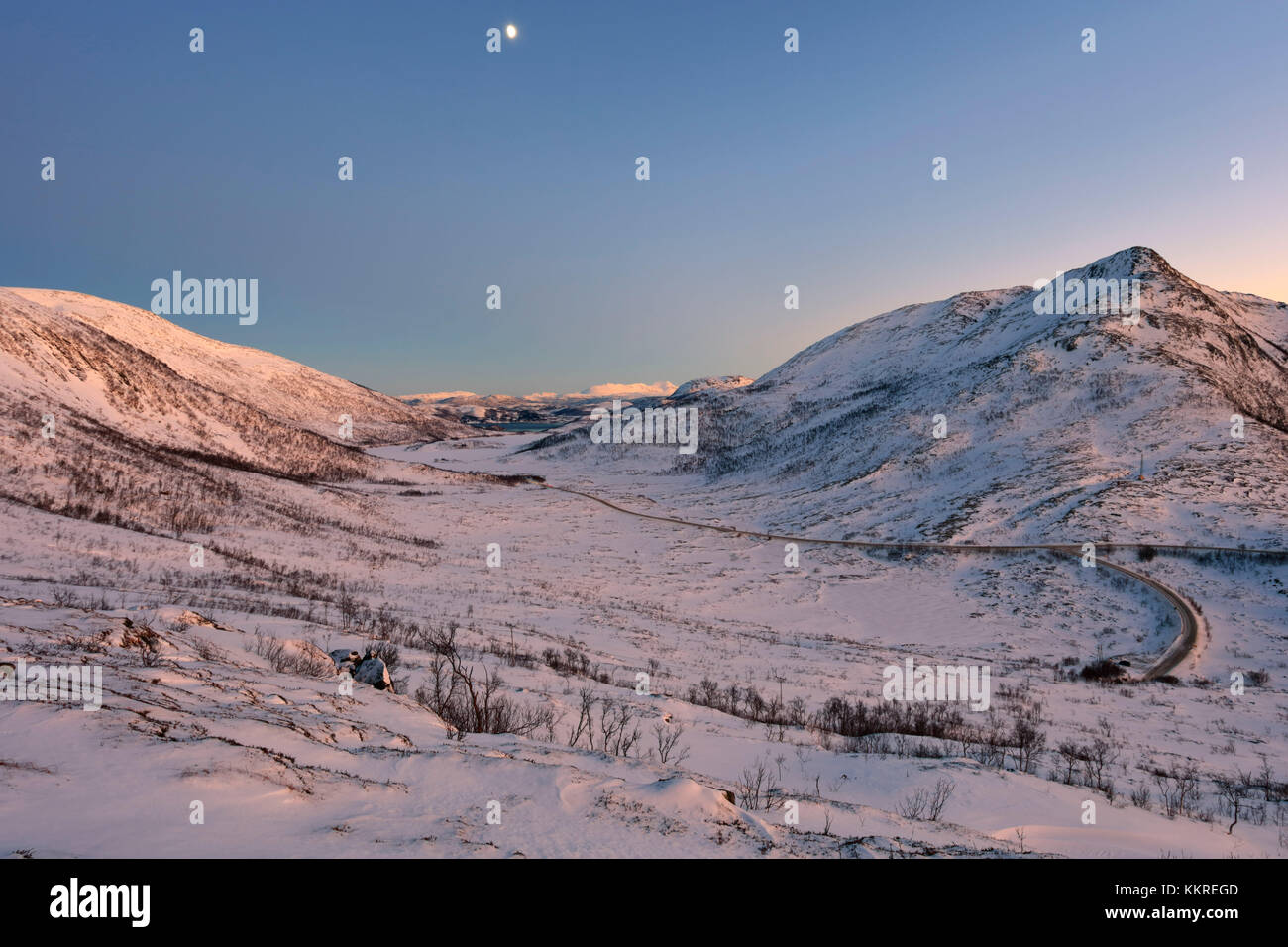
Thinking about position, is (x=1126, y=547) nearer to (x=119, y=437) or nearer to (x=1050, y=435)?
(x=1050, y=435)

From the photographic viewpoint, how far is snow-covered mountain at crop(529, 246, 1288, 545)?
31.4 metres

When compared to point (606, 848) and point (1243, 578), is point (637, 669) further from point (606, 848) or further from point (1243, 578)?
point (1243, 578)

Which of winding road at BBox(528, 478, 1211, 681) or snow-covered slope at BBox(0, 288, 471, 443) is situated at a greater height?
snow-covered slope at BBox(0, 288, 471, 443)

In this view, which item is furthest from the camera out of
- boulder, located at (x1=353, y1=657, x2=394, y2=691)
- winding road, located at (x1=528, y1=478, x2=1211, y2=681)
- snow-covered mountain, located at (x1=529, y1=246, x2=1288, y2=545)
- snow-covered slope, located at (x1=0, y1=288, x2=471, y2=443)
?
snow-covered slope, located at (x1=0, y1=288, x2=471, y2=443)

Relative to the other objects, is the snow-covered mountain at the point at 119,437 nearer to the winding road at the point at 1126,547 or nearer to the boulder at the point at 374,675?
the boulder at the point at 374,675

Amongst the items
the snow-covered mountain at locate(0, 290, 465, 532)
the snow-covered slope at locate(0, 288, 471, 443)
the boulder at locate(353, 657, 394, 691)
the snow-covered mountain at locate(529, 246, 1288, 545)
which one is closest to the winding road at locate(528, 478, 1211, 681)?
the snow-covered mountain at locate(529, 246, 1288, 545)

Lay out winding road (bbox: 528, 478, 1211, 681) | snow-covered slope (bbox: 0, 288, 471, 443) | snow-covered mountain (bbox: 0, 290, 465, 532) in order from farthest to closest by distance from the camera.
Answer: snow-covered slope (bbox: 0, 288, 471, 443)
snow-covered mountain (bbox: 0, 290, 465, 532)
winding road (bbox: 528, 478, 1211, 681)

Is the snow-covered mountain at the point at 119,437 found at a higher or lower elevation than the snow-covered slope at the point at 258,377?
lower

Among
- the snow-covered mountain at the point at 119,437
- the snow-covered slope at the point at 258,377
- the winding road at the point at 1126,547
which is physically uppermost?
the snow-covered slope at the point at 258,377

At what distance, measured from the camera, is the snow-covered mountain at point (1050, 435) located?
103 feet

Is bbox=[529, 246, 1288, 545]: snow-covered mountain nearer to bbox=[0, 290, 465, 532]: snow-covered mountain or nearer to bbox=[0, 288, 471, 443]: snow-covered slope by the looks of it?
bbox=[0, 290, 465, 532]: snow-covered mountain

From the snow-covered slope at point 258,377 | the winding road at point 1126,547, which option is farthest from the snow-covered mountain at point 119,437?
the snow-covered slope at point 258,377

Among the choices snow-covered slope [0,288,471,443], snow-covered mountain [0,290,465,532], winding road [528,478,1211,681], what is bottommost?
winding road [528,478,1211,681]
